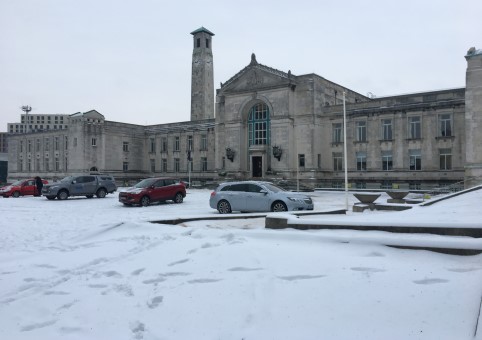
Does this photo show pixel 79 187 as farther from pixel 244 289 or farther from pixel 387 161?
pixel 387 161

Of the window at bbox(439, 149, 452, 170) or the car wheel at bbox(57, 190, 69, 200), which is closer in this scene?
the car wheel at bbox(57, 190, 69, 200)

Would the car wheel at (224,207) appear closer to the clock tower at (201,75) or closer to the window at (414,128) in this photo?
the window at (414,128)

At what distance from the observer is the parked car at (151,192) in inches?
920

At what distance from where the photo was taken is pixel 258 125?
47219 millimetres

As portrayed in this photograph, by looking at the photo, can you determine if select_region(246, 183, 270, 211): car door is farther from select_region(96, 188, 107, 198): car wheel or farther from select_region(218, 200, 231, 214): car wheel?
select_region(96, 188, 107, 198): car wheel

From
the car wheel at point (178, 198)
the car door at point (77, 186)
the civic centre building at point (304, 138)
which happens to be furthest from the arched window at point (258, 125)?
the car door at point (77, 186)

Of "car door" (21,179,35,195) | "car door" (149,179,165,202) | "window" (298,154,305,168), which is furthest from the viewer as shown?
"window" (298,154,305,168)

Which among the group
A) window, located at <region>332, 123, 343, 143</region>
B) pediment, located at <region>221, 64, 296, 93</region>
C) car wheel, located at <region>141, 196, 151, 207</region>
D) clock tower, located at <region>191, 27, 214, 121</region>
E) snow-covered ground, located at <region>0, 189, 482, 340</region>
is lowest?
snow-covered ground, located at <region>0, 189, 482, 340</region>

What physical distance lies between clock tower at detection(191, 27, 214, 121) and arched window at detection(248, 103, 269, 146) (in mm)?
17753

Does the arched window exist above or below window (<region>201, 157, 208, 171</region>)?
above

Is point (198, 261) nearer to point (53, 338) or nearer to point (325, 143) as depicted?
point (53, 338)

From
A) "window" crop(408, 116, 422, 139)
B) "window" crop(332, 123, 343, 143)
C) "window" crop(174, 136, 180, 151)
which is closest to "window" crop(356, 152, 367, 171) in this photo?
"window" crop(332, 123, 343, 143)

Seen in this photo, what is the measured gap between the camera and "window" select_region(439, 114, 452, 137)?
36625 mm

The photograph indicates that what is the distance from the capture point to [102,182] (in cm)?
3089
